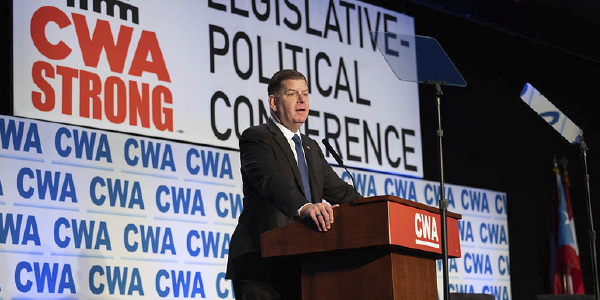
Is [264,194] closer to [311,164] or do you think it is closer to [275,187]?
[275,187]

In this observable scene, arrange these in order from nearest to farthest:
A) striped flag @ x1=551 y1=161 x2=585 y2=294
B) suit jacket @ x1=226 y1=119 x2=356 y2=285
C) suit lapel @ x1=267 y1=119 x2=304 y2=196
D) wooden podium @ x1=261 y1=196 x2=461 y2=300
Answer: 1. wooden podium @ x1=261 y1=196 x2=461 y2=300
2. suit jacket @ x1=226 y1=119 x2=356 y2=285
3. suit lapel @ x1=267 y1=119 x2=304 y2=196
4. striped flag @ x1=551 y1=161 x2=585 y2=294

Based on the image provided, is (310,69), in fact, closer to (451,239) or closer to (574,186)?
(451,239)

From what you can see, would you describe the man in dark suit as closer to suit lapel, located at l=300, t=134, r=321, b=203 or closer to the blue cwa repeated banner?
suit lapel, located at l=300, t=134, r=321, b=203

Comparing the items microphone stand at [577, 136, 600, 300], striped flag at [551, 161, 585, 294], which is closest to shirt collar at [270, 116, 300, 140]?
microphone stand at [577, 136, 600, 300]

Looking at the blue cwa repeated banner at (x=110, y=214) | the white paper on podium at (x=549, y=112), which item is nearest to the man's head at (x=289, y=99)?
the white paper on podium at (x=549, y=112)

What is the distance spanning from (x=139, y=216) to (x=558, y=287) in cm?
421

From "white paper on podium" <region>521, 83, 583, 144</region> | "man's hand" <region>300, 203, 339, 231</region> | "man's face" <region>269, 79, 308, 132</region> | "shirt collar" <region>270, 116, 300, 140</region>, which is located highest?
"white paper on podium" <region>521, 83, 583, 144</region>

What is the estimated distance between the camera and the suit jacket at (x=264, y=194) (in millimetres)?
2604

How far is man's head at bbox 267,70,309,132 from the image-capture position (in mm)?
2908

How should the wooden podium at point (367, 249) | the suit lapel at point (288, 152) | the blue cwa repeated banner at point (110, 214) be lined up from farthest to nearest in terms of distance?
the blue cwa repeated banner at point (110, 214) → the suit lapel at point (288, 152) → the wooden podium at point (367, 249)

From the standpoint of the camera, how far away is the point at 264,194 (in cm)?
260

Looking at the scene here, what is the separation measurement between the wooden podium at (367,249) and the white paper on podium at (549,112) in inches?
70.1

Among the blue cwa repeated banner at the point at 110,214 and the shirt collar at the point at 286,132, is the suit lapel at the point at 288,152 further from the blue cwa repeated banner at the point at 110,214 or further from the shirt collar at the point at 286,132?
the blue cwa repeated banner at the point at 110,214

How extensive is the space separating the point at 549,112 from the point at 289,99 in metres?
1.92
